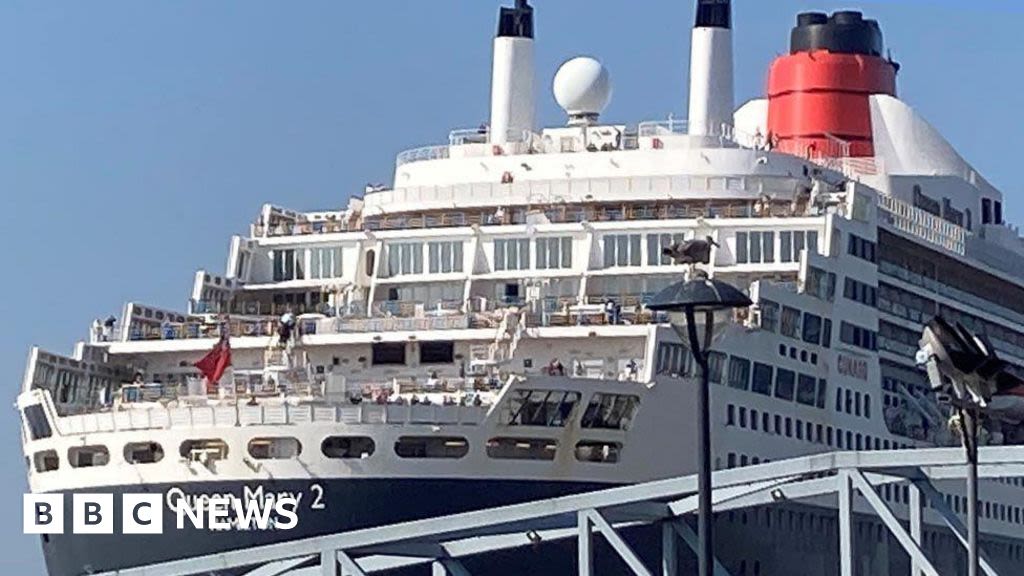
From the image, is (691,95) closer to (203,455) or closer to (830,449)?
(830,449)

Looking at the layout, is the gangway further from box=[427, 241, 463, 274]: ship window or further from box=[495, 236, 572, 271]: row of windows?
box=[427, 241, 463, 274]: ship window

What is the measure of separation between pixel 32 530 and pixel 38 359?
3.28 metres

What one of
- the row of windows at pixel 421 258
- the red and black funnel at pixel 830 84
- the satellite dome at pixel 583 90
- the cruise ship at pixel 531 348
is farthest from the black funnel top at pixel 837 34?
the row of windows at pixel 421 258

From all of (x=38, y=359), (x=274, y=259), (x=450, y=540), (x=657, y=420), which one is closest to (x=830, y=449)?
(x=657, y=420)

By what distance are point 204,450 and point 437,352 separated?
5.99 m

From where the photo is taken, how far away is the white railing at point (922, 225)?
224 feet

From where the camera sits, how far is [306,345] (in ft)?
195

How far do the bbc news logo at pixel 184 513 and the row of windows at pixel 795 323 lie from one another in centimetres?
1089

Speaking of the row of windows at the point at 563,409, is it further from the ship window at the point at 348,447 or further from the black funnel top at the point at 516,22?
the black funnel top at the point at 516,22

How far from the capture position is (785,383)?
61812 millimetres

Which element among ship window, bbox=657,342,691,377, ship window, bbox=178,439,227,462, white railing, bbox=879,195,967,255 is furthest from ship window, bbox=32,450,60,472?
white railing, bbox=879,195,967,255

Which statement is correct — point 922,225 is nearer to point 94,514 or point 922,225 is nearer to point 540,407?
point 540,407

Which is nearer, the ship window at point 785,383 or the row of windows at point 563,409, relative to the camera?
the row of windows at point 563,409

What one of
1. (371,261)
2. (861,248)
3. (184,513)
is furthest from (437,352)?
(861,248)
